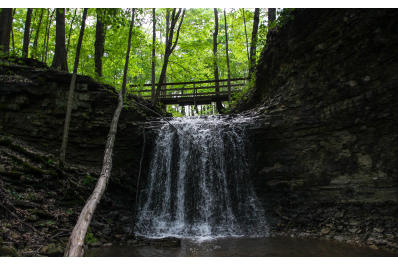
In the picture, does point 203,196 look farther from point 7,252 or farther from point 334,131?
point 7,252

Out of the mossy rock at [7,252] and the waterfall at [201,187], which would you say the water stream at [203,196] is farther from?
the mossy rock at [7,252]

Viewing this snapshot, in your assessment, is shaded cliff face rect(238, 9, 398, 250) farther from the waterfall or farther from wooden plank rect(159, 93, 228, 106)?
wooden plank rect(159, 93, 228, 106)

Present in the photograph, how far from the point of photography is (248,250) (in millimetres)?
5258

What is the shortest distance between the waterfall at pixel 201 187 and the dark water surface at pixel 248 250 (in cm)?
109

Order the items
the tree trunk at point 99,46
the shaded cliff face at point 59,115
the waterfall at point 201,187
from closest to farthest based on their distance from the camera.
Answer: the waterfall at point 201,187
the shaded cliff face at point 59,115
the tree trunk at point 99,46

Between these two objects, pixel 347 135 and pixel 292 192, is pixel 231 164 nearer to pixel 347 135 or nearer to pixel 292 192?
pixel 292 192

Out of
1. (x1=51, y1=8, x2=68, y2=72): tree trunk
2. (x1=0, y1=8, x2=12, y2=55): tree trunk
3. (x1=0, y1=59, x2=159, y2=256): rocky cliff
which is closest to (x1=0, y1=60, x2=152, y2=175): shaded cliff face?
(x1=0, y1=59, x2=159, y2=256): rocky cliff

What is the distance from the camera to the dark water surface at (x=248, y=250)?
4.88 meters

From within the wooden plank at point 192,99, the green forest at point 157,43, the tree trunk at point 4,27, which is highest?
the green forest at point 157,43

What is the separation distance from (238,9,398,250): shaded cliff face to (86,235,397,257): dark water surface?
0.77 meters

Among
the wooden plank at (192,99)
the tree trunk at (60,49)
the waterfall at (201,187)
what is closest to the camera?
the waterfall at (201,187)

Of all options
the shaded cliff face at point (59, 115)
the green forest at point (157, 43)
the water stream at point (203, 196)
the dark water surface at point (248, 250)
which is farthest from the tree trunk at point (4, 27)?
the dark water surface at point (248, 250)
